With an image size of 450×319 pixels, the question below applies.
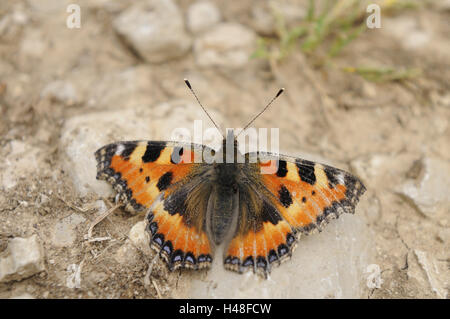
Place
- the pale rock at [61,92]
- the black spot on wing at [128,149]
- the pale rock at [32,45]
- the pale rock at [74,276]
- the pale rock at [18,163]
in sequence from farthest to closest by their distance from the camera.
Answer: the pale rock at [32,45]
the pale rock at [61,92]
the pale rock at [18,163]
the black spot on wing at [128,149]
the pale rock at [74,276]

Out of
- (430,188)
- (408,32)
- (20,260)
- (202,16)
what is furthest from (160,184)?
(408,32)

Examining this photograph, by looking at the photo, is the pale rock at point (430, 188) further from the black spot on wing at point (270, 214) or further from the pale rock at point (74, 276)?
the pale rock at point (74, 276)

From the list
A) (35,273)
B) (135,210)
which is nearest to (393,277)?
(135,210)

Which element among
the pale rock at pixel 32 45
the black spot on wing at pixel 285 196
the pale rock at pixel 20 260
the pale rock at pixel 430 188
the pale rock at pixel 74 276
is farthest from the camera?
the pale rock at pixel 32 45

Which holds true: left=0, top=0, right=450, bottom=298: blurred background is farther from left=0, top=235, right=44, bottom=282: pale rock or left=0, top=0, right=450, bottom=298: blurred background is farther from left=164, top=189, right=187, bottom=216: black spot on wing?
left=164, top=189, right=187, bottom=216: black spot on wing

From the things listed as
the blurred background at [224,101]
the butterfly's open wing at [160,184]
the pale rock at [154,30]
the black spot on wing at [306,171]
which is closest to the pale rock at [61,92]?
the blurred background at [224,101]

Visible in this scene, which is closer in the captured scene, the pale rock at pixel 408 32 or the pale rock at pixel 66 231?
the pale rock at pixel 66 231

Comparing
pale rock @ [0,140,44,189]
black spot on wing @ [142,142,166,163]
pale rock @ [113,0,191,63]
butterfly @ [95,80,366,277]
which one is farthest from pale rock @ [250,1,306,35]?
pale rock @ [0,140,44,189]
